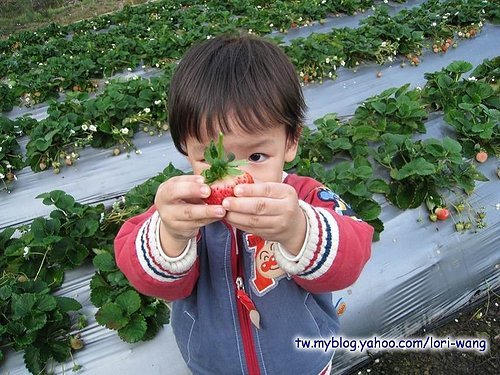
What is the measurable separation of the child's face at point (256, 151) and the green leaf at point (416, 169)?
160 centimetres

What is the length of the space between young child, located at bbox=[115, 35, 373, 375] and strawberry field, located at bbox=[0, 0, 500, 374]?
675 mm

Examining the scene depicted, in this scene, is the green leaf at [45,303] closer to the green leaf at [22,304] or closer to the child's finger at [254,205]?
the green leaf at [22,304]

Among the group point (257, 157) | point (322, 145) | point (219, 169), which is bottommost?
point (322, 145)

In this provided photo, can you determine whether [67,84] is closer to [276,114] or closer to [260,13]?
[260,13]

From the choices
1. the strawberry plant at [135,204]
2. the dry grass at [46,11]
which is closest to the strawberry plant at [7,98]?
the strawberry plant at [135,204]

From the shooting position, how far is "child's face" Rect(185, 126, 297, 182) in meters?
1.33

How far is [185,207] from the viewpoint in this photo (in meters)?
1.10

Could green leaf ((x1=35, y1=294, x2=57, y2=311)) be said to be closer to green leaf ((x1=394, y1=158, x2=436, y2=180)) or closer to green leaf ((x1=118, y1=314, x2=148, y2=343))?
green leaf ((x1=118, y1=314, x2=148, y2=343))

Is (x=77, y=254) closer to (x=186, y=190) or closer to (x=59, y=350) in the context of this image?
(x=59, y=350)

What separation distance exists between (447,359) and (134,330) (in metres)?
1.67

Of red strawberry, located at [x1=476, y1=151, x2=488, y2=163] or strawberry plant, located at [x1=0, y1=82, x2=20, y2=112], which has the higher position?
strawberry plant, located at [x1=0, y1=82, x2=20, y2=112]

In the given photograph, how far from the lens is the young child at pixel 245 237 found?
→ 44.6 inches

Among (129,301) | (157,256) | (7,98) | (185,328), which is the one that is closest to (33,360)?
(129,301)

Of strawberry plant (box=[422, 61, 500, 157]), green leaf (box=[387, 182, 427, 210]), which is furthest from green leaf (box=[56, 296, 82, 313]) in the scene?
strawberry plant (box=[422, 61, 500, 157])
